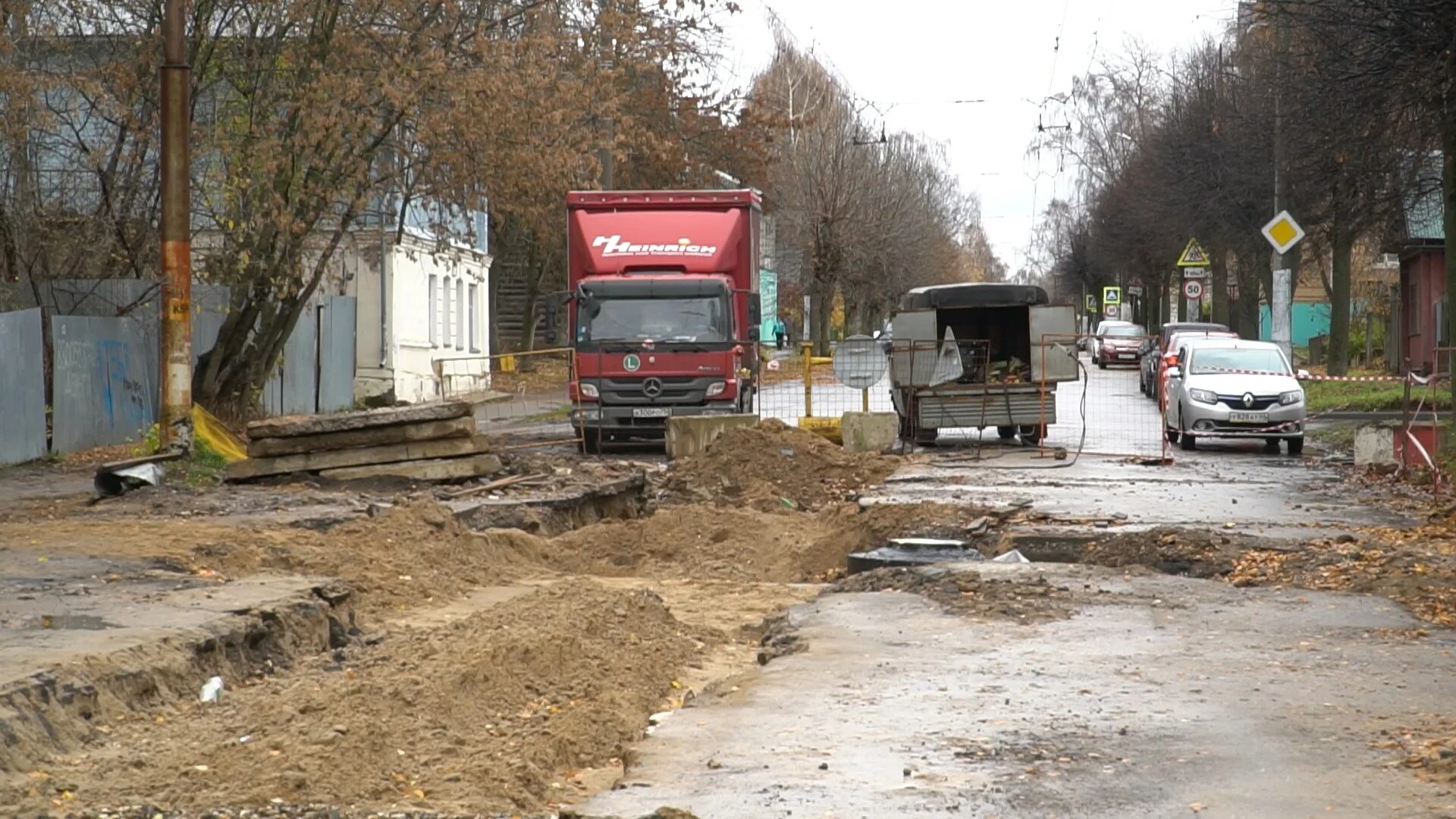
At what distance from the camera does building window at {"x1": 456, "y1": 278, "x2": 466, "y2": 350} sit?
47.9 metres

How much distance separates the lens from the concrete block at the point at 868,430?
2588 cm

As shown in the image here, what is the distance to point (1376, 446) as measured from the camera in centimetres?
2272

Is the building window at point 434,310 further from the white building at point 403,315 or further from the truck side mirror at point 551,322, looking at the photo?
the truck side mirror at point 551,322

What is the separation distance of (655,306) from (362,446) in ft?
26.6

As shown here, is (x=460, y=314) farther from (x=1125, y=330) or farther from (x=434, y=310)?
(x=1125, y=330)

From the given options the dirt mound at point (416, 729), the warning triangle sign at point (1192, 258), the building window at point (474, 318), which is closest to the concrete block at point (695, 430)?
the dirt mound at point (416, 729)

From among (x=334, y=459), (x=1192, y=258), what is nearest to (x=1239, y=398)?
(x=334, y=459)

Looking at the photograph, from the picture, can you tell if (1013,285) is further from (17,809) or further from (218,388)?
(17,809)

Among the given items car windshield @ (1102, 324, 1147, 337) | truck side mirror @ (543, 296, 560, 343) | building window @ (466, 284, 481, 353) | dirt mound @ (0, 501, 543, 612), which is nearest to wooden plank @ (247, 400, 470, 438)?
dirt mound @ (0, 501, 543, 612)

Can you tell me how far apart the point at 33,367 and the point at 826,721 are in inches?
662

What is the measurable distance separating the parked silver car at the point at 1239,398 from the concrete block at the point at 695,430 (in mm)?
6447

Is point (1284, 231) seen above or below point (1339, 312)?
above

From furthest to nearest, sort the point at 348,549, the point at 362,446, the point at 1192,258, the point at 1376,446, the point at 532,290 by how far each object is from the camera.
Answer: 1. the point at 532,290
2. the point at 1192,258
3. the point at 1376,446
4. the point at 362,446
5. the point at 348,549

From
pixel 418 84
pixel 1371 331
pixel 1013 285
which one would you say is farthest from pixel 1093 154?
pixel 418 84
